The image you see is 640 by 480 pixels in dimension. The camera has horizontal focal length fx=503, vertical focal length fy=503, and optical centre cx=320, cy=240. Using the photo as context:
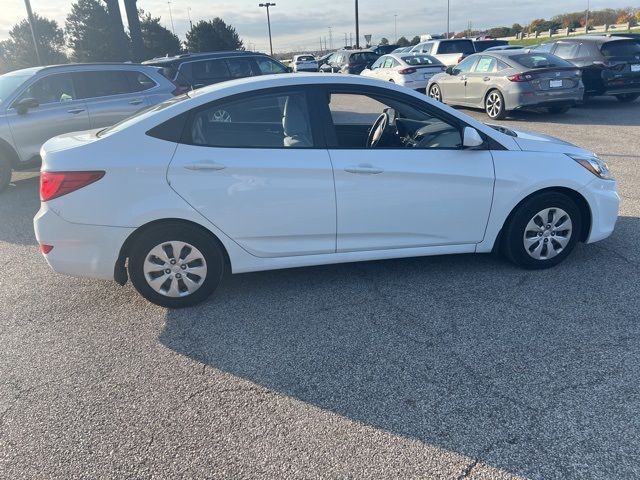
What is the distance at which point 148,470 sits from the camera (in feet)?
7.97

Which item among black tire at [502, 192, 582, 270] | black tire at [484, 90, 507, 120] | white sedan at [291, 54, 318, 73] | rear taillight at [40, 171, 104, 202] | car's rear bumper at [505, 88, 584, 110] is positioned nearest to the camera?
rear taillight at [40, 171, 104, 202]

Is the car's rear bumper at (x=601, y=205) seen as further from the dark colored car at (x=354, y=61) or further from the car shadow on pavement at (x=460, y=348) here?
the dark colored car at (x=354, y=61)

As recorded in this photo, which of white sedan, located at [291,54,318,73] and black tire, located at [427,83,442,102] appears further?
white sedan, located at [291,54,318,73]

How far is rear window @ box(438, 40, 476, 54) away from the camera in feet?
61.6

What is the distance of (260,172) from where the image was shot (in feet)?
12.0

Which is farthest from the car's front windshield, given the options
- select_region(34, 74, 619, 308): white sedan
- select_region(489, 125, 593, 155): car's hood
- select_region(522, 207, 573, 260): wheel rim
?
select_region(522, 207, 573, 260): wheel rim

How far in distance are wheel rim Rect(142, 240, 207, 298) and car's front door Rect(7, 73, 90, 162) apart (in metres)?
5.24

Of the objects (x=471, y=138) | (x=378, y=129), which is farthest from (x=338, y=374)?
(x=378, y=129)

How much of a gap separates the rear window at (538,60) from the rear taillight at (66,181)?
1025 centimetres

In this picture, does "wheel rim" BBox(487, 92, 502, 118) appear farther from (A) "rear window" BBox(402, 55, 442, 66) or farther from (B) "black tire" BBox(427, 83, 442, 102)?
(A) "rear window" BBox(402, 55, 442, 66)

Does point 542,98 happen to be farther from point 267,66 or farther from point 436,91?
point 267,66

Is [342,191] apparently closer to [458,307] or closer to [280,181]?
[280,181]

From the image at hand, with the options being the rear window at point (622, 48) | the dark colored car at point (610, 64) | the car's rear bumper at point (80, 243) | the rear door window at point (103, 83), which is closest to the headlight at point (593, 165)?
the car's rear bumper at point (80, 243)

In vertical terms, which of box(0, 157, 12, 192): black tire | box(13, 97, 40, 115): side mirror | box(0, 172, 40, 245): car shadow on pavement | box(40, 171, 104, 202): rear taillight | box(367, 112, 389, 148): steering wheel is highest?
box(13, 97, 40, 115): side mirror
